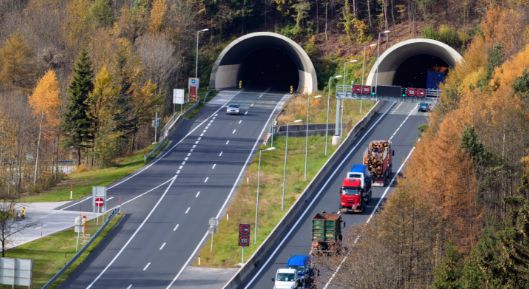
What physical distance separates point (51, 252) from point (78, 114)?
27600mm

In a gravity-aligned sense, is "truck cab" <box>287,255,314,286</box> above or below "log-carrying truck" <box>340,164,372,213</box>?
below

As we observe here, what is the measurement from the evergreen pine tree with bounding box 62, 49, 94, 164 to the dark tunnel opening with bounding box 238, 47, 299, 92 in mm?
33616

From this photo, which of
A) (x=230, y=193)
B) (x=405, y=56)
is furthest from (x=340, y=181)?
(x=405, y=56)

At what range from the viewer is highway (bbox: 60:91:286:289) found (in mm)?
67000

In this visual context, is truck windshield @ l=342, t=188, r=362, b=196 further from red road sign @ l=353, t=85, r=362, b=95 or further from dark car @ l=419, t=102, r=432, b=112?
dark car @ l=419, t=102, r=432, b=112

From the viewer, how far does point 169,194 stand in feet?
270

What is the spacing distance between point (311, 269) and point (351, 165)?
23886 mm

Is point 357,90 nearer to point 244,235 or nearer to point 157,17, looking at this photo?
point 157,17

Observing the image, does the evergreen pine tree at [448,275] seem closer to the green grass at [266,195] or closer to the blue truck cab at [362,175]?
the green grass at [266,195]

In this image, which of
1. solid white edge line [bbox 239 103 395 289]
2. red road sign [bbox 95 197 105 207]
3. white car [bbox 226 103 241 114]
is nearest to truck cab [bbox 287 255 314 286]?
solid white edge line [bbox 239 103 395 289]

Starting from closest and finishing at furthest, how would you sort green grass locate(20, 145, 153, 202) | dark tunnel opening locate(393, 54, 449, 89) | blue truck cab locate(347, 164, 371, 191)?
blue truck cab locate(347, 164, 371, 191)
green grass locate(20, 145, 153, 202)
dark tunnel opening locate(393, 54, 449, 89)

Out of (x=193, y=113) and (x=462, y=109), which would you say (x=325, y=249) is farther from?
(x=193, y=113)

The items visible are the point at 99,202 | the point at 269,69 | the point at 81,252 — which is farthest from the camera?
the point at 269,69

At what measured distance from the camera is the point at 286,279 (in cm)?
6206
